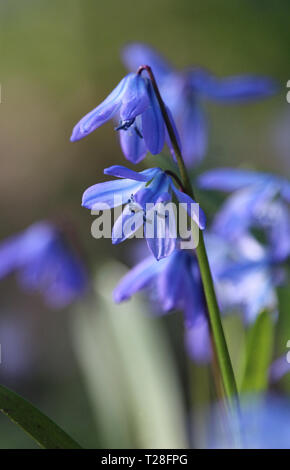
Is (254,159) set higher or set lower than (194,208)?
higher

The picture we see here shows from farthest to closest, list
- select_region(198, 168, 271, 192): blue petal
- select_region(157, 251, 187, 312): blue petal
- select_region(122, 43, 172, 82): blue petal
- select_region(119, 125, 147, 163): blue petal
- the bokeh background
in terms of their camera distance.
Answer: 1. the bokeh background
2. select_region(122, 43, 172, 82): blue petal
3. select_region(198, 168, 271, 192): blue petal
4. select_region(157, 251, 187, 312): blue petal
5. select_region(119, 125, 147, 163): blue petal

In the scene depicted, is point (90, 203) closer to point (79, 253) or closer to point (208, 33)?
point (79, 253)

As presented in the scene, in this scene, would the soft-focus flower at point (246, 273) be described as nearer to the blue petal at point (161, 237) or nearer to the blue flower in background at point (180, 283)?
the blue flower in background at point (180, 283)

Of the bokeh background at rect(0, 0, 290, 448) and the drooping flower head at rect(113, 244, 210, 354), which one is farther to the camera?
the bokeh background at rect(0, 0, 290, 448)

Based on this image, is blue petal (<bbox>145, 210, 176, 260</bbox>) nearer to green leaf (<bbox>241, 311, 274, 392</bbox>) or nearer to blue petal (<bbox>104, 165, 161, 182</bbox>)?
blue petal (<bbox>104, 165, 161, 182</bbox>)

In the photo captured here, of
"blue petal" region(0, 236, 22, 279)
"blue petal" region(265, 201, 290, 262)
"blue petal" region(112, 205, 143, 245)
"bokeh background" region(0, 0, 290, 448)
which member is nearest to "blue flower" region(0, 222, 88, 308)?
"blue petal" region(0, 236, 22, 279)

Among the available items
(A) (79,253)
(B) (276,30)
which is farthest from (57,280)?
(B) (276,30)
